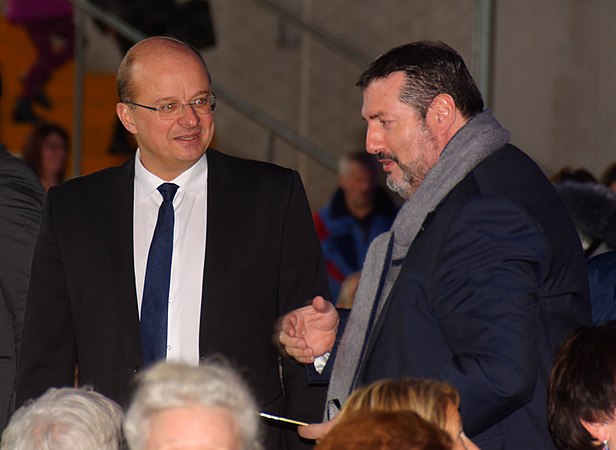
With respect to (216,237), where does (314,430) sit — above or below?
below

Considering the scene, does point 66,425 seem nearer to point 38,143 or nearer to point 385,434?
point 385,434

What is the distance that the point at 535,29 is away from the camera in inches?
362

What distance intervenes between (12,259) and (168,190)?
0.52 meters

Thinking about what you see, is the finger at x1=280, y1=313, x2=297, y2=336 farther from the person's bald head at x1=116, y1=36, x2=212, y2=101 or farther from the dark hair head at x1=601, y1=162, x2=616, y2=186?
the dark hair head at x1=601, y1=162, x2=616, y2=186

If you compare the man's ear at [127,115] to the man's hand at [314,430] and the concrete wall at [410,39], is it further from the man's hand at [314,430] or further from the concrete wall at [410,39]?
the concrete wall at [410,39]

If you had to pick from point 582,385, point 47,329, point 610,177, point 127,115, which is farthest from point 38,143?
point 582,385

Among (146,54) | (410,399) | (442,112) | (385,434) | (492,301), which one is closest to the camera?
(385,434)

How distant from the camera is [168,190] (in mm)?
3301

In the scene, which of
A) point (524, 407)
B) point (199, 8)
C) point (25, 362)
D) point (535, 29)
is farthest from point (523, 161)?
point (535, 29)

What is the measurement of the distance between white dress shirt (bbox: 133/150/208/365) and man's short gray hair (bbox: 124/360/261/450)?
0.83 meters

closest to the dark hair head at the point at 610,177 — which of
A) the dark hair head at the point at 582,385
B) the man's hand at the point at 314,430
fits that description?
the dark hair head at the point at 582,385

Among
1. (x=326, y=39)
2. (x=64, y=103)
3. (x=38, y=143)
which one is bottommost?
(x=38, y=143)

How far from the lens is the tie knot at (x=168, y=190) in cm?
330

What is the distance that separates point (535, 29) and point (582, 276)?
6.67m
